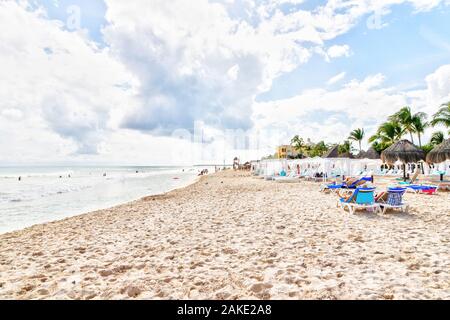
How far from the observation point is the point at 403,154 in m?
16.2

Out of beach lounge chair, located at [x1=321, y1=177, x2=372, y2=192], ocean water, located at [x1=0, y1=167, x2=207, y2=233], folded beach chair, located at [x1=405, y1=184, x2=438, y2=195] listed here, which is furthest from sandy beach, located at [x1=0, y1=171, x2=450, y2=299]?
beach lounge chair, located at [x1=321, y1=177, x2=372, y2=192]

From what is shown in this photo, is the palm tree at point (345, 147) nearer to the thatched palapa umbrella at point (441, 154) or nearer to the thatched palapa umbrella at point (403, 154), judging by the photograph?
the thatched palapa umbrella at point (403, 154)

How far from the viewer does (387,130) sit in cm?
3008

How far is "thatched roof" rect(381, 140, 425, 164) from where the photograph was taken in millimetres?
15977

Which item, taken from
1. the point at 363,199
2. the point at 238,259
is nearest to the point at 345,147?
the point at 363,199

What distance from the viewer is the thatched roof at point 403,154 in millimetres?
15977

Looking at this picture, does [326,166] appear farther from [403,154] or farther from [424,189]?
[424,189]

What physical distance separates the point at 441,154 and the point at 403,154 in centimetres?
261

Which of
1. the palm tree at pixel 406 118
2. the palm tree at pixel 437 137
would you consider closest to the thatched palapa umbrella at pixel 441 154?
the palm tree at pixel 406 118
